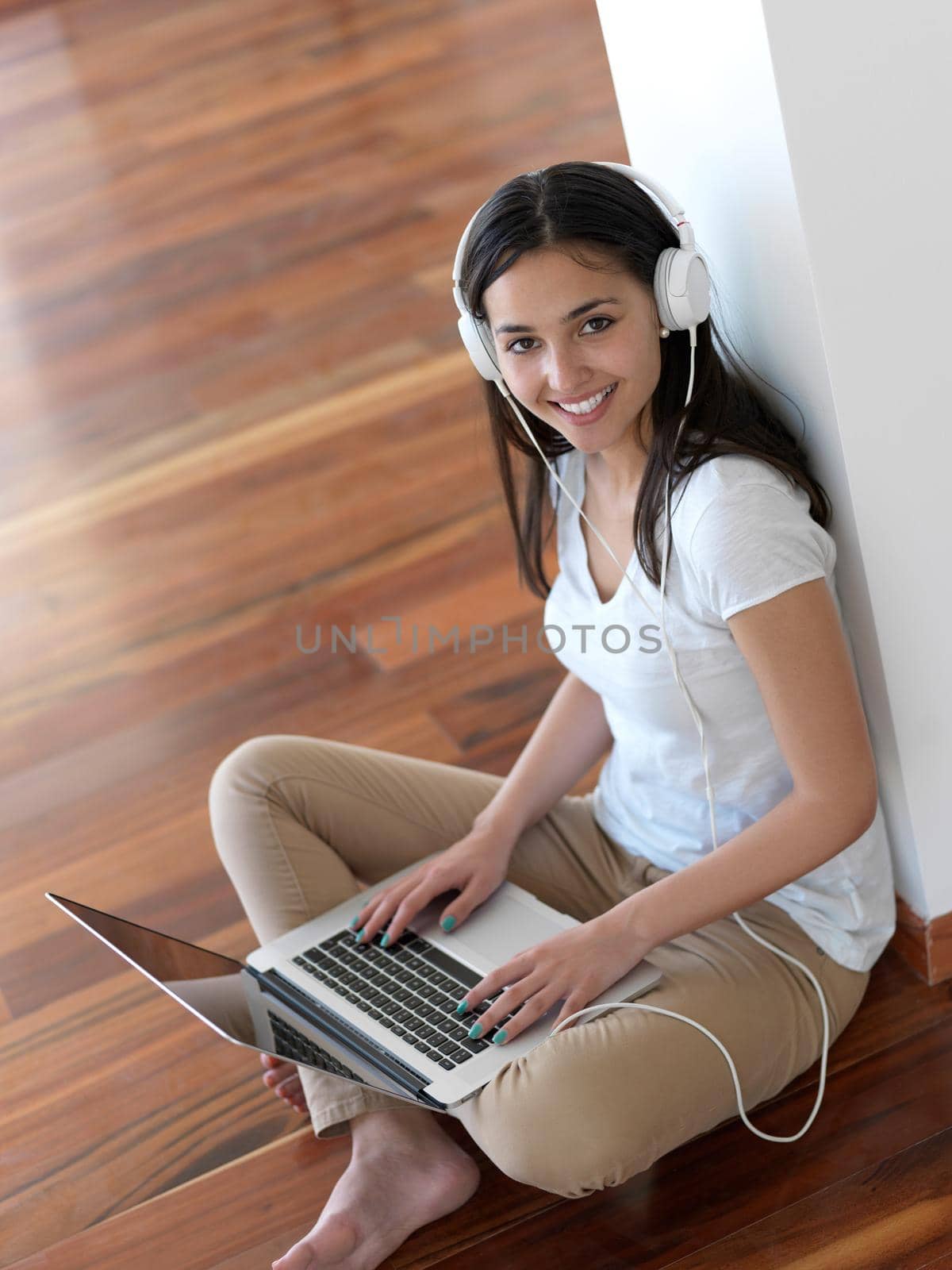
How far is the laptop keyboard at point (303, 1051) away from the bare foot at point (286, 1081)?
83 millimetres

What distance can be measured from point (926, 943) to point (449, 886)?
0.44 m

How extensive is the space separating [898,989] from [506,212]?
790 millimetres

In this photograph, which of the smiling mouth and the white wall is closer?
the white wall

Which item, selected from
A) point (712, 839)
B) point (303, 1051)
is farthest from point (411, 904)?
point (712, 839)

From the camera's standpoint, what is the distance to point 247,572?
89.9 inches

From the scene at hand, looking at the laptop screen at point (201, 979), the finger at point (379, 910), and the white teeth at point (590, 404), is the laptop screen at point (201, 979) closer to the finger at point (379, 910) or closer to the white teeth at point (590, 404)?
the finger at point (379, 910)

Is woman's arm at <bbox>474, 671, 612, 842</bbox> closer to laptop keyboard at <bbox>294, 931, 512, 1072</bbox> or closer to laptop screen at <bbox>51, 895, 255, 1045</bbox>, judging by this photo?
laptop keyboard at <bbox>294, 931, 512, 1072</bbox>

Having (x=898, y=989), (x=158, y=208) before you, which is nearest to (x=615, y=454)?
(x=898, y=989)

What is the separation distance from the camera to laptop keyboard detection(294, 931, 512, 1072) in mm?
1253

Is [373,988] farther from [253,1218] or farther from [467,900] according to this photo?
[253,1218]

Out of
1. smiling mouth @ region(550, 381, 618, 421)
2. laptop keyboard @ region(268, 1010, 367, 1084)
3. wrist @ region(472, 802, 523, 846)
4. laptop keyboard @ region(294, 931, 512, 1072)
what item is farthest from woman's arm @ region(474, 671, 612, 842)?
smiling mouth @ region(550, 381, 618, 421)

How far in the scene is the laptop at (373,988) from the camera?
4.04ft

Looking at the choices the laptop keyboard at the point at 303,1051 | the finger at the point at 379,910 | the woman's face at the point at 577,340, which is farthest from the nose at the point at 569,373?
the laptop keyboard at the point at 303,1051

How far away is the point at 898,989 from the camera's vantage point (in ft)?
4.62
